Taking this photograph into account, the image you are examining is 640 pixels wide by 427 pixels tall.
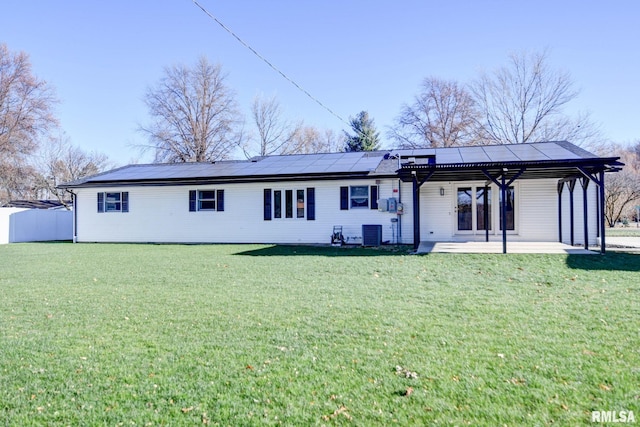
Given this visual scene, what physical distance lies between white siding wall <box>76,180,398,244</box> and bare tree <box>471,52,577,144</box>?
61.4 feet

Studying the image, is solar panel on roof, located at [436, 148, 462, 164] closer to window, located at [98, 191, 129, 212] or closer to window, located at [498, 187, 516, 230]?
window, located at [498, 187, 516, 230]

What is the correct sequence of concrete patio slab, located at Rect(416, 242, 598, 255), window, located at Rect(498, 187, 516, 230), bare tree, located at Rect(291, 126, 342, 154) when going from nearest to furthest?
1. concrete patio slab, located at Rect(416, 242, 598, 255)
2. window, located at Rect(498, 187, 516, 230)
3. bare tree, located at Rect(291, 126, 342, 154)

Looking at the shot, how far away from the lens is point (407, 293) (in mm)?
6414

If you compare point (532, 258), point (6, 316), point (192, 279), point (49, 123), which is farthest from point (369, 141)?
point (6, 316)

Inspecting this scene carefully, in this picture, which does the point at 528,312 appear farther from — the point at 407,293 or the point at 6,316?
the point at 6,316

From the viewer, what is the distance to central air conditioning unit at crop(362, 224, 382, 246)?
1393cm

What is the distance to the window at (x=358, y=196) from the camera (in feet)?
49.7

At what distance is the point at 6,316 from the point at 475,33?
52.2 feet

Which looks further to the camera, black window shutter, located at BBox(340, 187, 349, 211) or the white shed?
the white shed

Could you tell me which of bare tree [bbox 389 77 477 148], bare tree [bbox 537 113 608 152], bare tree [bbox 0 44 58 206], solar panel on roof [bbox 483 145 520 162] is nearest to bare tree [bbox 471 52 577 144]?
bare tree [bbox 537 113 608 152]

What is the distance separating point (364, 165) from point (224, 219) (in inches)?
241

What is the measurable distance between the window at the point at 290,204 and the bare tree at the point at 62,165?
89.3ft

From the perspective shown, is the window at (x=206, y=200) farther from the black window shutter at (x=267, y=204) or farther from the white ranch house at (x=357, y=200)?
the black window shutter at (x=267, y=204)

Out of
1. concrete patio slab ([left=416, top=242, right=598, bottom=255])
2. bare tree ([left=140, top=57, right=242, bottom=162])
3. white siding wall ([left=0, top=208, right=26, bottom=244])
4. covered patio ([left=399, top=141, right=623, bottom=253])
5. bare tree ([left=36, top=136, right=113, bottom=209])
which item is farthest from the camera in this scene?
bare tree ([left=36, top=136, right=113, bottom=209])
